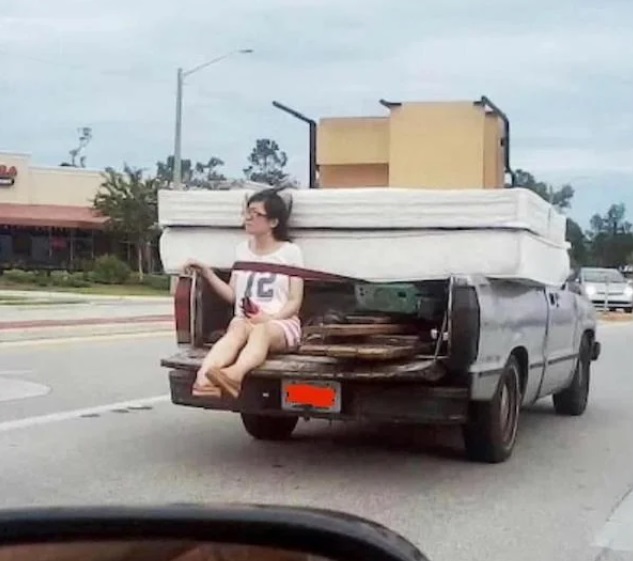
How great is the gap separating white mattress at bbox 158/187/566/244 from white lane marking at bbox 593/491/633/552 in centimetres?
178

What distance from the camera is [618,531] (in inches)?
274

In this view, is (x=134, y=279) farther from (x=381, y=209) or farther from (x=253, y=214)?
(x=381, y=209)

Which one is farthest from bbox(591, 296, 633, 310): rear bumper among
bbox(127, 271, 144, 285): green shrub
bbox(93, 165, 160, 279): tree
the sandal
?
the sandal

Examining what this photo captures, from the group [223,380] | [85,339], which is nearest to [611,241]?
[85,339]

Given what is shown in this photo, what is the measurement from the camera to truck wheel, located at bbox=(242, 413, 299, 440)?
9539 millimetres

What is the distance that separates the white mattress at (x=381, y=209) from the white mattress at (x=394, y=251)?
0.05 m

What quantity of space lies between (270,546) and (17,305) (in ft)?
99.4

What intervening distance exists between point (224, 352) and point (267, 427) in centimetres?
196

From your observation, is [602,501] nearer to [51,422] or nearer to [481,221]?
[481,221]

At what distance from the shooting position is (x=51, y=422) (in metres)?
10.7

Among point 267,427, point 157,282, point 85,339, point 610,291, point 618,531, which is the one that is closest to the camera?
point 618,531

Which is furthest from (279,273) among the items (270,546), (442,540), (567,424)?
(270,546)

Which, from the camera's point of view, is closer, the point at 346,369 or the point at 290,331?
the point at 346,369

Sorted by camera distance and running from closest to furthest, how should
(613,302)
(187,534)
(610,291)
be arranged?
(187,534), (610,291), (613,302)
